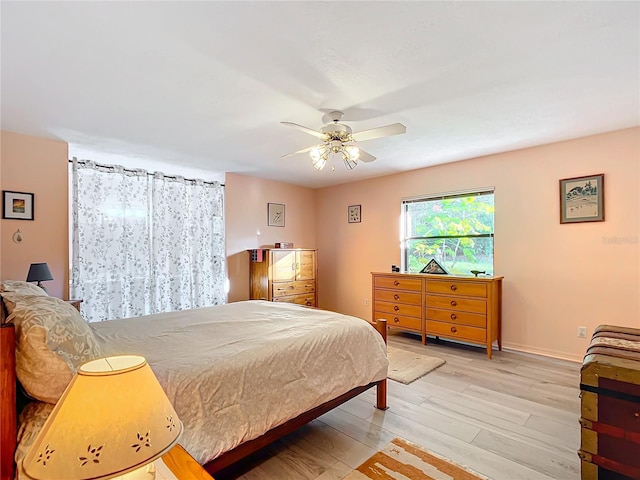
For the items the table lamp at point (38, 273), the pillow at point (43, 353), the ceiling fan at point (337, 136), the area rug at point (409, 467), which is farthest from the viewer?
the table lamp at point (38, 273)

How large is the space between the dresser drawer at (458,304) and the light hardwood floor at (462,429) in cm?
74

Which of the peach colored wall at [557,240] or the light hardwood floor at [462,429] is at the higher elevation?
the peach colored wall at [557,240]

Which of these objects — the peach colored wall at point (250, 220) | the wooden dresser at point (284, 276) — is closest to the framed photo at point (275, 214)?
the peach colored wall at point (250, 220)

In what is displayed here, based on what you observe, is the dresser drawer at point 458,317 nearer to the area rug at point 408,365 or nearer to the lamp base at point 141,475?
the area rug at point 408,365

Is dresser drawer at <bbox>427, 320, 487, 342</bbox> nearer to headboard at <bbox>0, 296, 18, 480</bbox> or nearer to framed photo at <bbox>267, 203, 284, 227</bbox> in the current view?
framed photo at <bbox>267, 203, 284, 227</bbox>

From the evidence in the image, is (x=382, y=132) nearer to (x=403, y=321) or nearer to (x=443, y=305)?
(x=443, y=305)

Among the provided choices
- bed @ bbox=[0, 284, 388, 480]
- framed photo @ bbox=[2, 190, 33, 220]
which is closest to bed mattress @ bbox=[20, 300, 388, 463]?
bed @ bbox=[0, 284, 388, 480]

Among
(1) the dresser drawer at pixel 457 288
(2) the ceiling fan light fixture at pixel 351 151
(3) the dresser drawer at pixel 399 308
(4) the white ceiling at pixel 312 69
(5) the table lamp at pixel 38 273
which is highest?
(4) the white ceiling at pixel 312 69

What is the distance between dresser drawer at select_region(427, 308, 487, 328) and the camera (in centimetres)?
387

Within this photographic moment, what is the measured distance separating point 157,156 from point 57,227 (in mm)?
1357

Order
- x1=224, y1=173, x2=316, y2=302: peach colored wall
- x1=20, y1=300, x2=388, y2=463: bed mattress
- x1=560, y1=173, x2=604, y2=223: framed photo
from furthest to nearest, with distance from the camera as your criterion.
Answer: x1=224, y1=173, x2=316, y2=302: peach colored wall, x1=560, y1=173, x2=604, y2=223: framed photo, x1=20, y1=300, x2=388, y2=463: bed mattress

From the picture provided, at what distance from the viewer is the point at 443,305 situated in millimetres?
4168

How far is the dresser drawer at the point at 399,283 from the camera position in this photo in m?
4.42

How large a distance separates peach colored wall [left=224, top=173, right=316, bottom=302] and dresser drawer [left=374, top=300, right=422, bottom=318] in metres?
2.07
